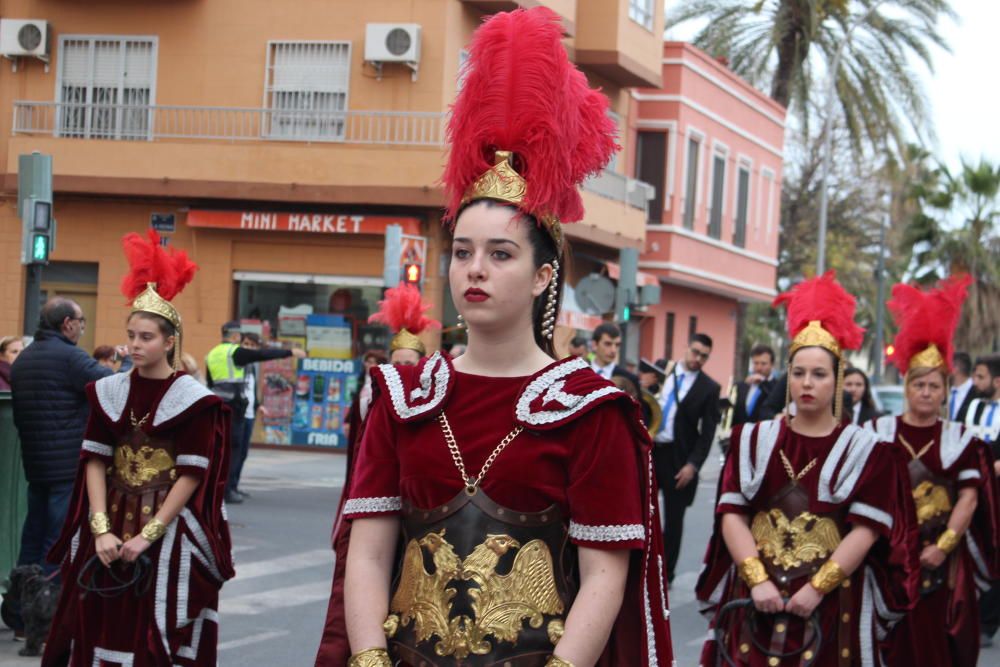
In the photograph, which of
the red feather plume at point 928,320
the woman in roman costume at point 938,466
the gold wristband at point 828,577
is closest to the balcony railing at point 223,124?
the red feather plume at point 928,320

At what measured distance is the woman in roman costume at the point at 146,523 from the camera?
7098 mm

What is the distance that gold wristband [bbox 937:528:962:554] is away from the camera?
8.39 meters

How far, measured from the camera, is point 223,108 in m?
25.1

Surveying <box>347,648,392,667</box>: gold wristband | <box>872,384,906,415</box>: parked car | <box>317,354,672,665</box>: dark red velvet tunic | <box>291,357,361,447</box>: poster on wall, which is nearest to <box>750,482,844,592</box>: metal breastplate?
<box>317,354,672,665</box>: dark red velvet tunic

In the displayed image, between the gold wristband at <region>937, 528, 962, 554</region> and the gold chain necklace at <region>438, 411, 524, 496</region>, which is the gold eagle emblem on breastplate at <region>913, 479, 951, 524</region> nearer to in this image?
the gold wristband at <region>937, 528, 962, 554</region>

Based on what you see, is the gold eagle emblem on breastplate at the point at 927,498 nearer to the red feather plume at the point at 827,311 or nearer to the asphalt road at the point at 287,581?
the red feather plume at the point at 827,311

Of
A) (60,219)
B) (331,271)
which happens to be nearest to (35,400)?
(331,271)

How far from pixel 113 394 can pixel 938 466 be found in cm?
440

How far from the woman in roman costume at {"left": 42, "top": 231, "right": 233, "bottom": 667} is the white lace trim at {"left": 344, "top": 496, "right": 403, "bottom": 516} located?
3.43m

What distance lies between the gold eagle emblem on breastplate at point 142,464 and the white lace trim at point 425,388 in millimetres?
3459

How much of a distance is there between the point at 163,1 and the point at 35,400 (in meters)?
17.9

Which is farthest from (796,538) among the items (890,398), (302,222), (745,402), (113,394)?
(890,398)

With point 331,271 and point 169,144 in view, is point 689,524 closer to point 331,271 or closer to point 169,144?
point 331,271

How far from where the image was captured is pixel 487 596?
371 cm
